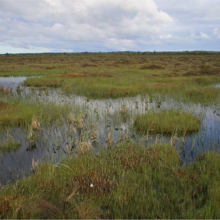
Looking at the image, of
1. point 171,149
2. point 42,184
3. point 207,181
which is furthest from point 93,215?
point 171,149

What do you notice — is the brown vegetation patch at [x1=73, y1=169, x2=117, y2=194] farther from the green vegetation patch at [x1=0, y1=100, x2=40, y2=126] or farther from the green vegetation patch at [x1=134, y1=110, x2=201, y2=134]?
the green vegetation patch at [x1=0, y1=100, x2=40, y2=126]

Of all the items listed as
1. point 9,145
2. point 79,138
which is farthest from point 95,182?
point 9,145

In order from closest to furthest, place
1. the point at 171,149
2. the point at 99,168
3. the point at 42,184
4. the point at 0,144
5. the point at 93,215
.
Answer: the point at 93,215 < the point at 42,184 < the point at 99,168 < the point at 171,149 < the point at 0,144

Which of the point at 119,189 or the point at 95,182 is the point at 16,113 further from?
the point at 119,189

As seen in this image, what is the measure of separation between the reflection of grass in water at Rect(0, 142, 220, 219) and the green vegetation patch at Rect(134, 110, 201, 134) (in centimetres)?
271

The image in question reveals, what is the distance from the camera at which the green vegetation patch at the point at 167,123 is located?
8.75 meters

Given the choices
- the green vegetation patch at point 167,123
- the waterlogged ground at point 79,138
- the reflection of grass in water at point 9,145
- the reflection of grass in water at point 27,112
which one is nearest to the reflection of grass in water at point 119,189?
the waterlogged ground at point 79,138

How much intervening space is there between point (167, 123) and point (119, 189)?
203 inches

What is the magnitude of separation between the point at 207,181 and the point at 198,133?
425 cm

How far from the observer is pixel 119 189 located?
4.42m

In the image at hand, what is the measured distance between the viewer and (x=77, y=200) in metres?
4.18

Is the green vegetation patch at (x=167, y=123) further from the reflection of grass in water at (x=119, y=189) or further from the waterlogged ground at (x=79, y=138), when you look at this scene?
the reflection of grass in water at (x=119, y=189)

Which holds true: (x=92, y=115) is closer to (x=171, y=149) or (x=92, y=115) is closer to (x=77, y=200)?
(x=171, y=149)

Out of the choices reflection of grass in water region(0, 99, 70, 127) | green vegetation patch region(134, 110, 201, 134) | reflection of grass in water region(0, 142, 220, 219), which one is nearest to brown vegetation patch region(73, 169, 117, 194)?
reflection of grass in water region(0, 142, 220, 219)
